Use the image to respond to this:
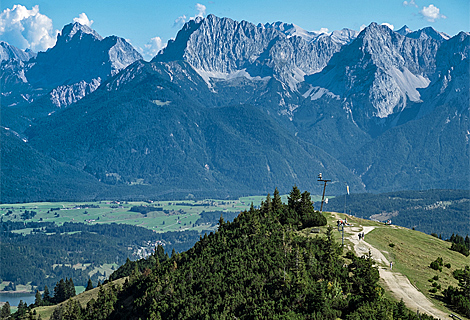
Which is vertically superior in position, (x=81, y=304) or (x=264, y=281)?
(x=264, y=281)

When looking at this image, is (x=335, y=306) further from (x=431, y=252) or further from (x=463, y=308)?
(x=431, y=252)

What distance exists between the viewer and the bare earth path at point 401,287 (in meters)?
87.6

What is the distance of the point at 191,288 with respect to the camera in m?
108

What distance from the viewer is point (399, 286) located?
95.6m

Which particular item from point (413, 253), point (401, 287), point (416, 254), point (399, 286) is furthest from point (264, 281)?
point (416, 254)

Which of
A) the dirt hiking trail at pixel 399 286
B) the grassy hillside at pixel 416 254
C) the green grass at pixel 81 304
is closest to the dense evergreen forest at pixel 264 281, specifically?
the dirt hiking trail at pixel 399 286

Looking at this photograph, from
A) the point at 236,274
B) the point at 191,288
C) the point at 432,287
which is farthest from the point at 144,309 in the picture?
the point at 432,287

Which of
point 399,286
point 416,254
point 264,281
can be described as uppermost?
point 416,254

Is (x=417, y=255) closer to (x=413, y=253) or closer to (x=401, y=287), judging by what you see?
(x=413, y=253)

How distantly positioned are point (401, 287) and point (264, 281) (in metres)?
23.1

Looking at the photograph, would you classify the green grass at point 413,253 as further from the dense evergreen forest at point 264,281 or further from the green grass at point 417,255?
the dense evergreen forest at point 264,281

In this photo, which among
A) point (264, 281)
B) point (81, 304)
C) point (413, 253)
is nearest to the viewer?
point (264, 281)

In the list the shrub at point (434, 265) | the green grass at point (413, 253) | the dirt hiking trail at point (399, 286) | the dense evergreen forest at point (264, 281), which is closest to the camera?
the dense evergreen forest at point (264, 281)

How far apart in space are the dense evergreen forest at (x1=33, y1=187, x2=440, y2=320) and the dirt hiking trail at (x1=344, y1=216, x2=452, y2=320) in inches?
159
